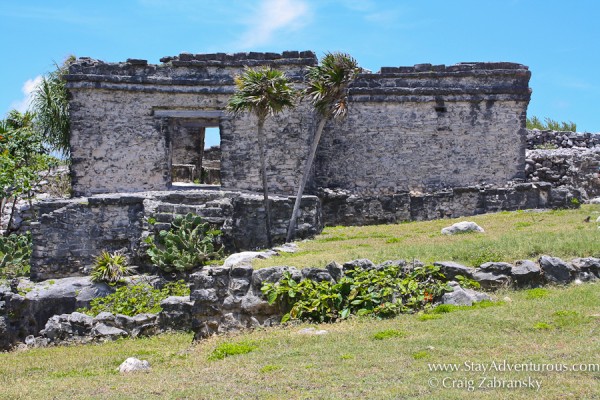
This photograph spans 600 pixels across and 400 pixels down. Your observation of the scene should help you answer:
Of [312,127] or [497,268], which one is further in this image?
[312,127]

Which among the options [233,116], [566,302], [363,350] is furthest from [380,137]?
[363,350]

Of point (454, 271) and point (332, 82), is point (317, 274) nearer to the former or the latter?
point (454, 271)

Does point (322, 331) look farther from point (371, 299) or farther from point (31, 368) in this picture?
point (31, 368)

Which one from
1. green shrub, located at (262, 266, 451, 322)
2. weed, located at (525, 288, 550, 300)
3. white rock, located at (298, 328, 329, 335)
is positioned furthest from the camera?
green shrub, located at (262, 266, 451, 322)

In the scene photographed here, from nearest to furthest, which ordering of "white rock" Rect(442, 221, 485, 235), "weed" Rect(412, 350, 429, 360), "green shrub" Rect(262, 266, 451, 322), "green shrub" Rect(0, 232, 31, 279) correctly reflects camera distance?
"weed" Rect(412, 350, 429, 360)
"green shrub" Rect(262, 266, 451, 322)
"white rock" Rect(442, 221, 485, 235)
"green shrub" Rect(0, 232, 31, 279)

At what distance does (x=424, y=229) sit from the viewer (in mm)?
17938

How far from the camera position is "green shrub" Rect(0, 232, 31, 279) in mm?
18453

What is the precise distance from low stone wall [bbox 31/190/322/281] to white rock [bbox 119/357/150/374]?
707 centimetres

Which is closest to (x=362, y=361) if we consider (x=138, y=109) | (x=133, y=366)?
(x=133, y=366)

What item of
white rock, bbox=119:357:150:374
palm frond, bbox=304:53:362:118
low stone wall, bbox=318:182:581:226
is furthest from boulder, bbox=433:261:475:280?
low stone wall, bbox=318:182:581:226

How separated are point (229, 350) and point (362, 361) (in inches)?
84.6

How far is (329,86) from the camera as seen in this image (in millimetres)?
18219

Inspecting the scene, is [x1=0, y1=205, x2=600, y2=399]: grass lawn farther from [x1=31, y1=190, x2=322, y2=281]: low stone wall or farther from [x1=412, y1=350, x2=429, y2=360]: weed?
[x1=31, y1=190, x2=322, y2=281]: low stone wall

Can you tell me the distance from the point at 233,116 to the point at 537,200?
814 cm
